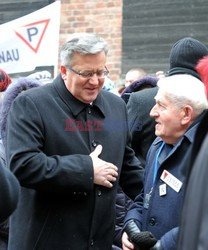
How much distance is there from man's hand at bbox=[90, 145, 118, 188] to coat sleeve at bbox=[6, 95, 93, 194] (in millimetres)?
35

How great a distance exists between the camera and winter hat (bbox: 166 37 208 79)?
14.8 feet

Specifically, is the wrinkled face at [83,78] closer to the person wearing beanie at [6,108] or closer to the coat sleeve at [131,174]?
the coat sleeve at [131,174]

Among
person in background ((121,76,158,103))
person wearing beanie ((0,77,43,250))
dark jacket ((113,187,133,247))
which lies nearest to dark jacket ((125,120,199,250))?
dark jacket ((113,187,133,247))

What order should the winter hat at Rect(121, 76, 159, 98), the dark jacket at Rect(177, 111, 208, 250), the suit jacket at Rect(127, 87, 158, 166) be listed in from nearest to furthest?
the dark jacket at Rect(177, 111, 208, 250), the suit jacket at Rect(127, 87, 158, 166), the winter hat at Rect(121, 76, 159, 98)

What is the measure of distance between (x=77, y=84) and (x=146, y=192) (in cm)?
69

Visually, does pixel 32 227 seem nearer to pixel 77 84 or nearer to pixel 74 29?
pixel 77 84

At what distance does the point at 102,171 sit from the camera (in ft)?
12.6

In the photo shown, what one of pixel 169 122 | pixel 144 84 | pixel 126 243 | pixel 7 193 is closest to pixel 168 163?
pixel 169 122

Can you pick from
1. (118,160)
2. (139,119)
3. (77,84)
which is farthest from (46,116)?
(139,119)

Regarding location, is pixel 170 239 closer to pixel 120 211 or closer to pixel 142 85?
pixel 120 211

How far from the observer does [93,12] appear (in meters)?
10.3

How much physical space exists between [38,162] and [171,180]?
68 centimetres

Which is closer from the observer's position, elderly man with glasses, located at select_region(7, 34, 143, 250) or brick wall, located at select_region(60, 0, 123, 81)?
elderly man with glasses, located at select_region(7, 34, 143, 250)

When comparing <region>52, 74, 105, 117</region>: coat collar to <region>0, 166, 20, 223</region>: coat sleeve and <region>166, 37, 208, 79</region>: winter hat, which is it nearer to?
<region>166, 37, 208, 79</region>: winter hat
